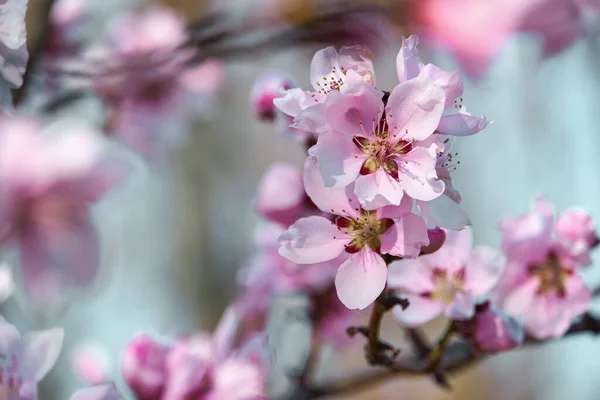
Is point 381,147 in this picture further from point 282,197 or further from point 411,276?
point 282,197

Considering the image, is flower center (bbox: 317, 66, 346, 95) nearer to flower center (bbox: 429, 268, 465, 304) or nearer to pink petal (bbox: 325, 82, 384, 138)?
pink petal (bbox: 325, 82, 384, 138)

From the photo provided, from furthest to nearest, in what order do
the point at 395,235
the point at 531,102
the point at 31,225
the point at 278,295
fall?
the point at 531,102
the point at 278,295
the point at 31,225
the point at 395,235

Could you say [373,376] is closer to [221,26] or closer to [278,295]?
[278,295]

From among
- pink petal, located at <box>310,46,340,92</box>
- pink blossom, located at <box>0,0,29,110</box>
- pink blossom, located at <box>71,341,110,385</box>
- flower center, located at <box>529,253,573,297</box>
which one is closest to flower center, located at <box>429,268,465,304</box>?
flower center, located at <box>529,253,573,297</box>

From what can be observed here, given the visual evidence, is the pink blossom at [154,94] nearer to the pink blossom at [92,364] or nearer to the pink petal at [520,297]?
the pink blossom at [92,364]

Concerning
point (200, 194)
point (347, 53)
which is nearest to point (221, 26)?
point (347, 53)

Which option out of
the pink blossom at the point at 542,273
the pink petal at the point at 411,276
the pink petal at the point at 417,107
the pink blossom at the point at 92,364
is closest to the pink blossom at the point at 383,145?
the pink petal at the point at 417,107
